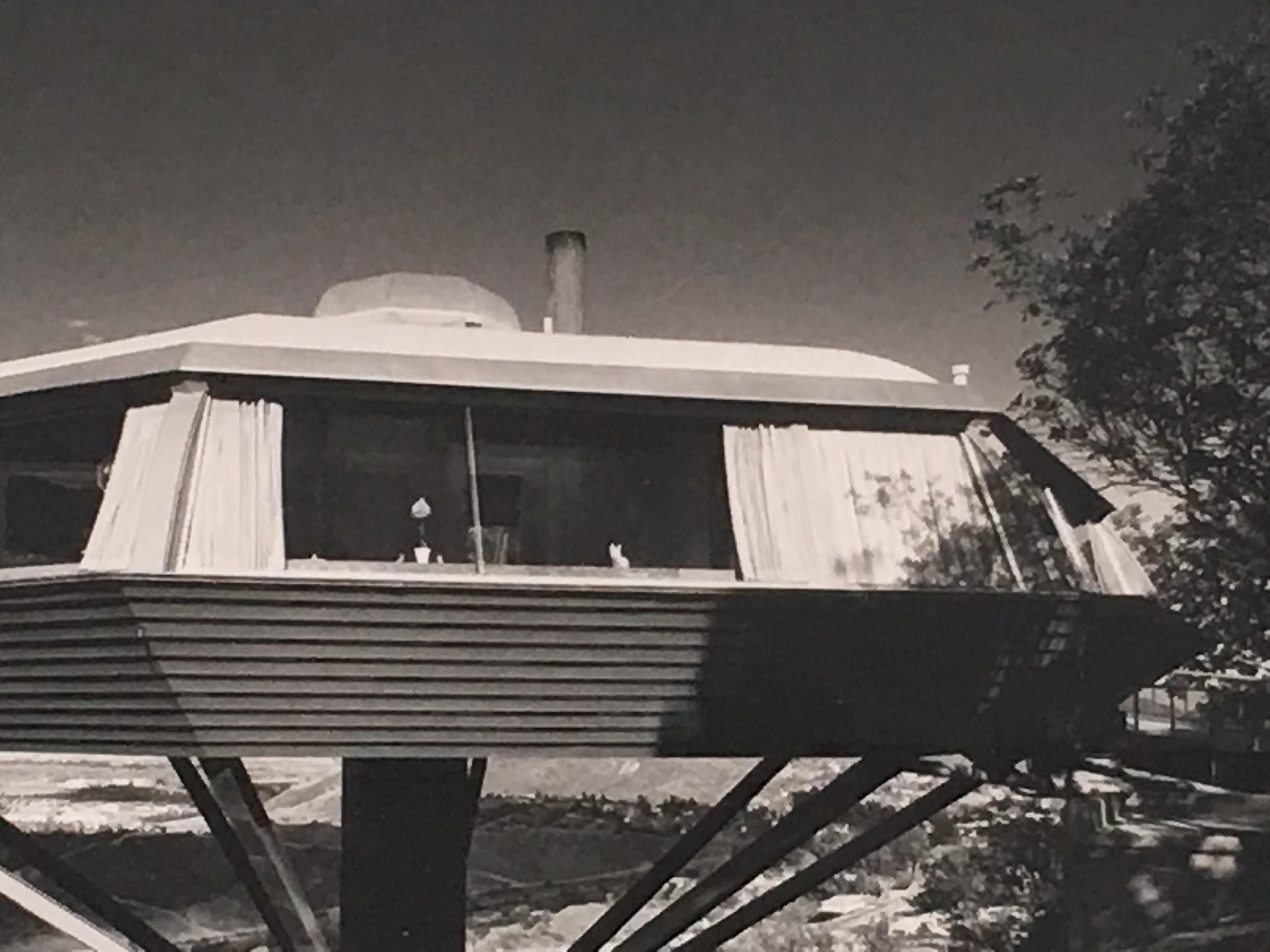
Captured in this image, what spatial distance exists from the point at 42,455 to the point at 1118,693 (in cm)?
697

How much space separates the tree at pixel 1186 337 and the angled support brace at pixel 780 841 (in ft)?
11.7

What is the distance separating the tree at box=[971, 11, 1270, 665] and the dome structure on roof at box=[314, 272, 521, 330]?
4.86m

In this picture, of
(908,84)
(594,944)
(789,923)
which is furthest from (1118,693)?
(789,923)

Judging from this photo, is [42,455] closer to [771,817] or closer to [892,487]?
[892,487]

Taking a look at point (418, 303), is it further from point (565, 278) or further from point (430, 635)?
point (430, 635)

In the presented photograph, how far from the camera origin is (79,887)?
8969mm

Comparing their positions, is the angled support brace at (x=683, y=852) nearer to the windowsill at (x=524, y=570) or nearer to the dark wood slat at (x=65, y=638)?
the windowsill at (x=524, y=570)

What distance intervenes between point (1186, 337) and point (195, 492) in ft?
28.0

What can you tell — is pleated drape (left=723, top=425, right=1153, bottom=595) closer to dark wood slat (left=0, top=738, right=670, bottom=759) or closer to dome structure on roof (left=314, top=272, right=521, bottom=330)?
dark wood slat (left=0, top=738, right=670, bottom=759)

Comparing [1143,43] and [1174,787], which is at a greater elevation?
[1143,43]

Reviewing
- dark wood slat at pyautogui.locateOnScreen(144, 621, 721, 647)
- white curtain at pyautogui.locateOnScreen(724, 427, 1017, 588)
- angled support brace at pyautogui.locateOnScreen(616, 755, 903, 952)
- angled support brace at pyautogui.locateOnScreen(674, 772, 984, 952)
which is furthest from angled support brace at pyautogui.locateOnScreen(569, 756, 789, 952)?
dark wood slat at pyautogui.locateOnScreen(144, 621, 721, 647)

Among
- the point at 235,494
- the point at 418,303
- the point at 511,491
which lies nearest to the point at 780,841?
the point at 511,491

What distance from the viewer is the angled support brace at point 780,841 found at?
25.4ft

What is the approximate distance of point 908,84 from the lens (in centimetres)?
1430
